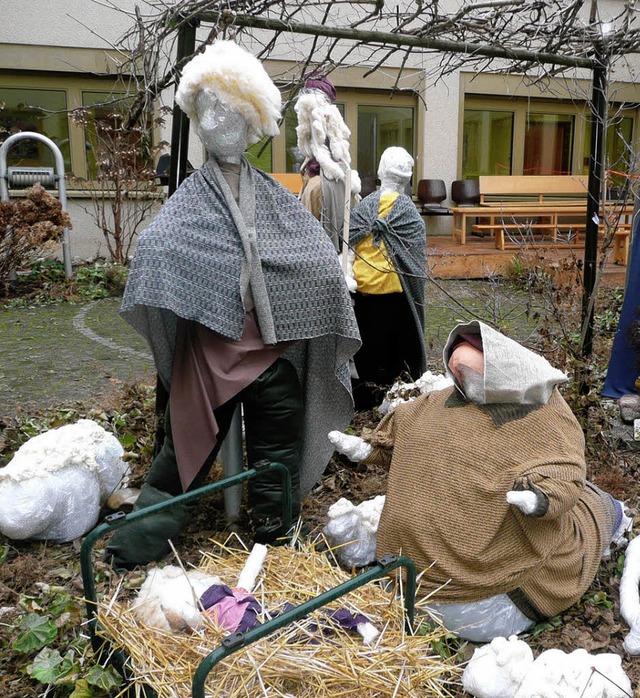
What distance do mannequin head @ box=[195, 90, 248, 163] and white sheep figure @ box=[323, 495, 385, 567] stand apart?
1.39 m

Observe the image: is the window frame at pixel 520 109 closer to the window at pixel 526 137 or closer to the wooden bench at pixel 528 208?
the window at pixel 526 137

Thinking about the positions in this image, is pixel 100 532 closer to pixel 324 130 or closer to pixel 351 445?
pixel 351 445

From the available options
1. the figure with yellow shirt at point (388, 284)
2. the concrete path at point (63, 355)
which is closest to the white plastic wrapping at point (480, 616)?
the figure with yellow shirt at point (388, 284)

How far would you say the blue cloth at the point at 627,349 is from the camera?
473cm

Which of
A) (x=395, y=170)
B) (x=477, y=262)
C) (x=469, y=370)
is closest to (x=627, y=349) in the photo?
(x=395, y=170)

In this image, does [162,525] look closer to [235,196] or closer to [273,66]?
[235,196]

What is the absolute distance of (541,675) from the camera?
220 centimetres

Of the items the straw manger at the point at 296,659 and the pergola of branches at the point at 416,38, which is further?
the pergola of branches at the point at 416,38

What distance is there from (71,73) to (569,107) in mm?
7859

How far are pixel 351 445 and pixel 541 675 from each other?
3.12 feet

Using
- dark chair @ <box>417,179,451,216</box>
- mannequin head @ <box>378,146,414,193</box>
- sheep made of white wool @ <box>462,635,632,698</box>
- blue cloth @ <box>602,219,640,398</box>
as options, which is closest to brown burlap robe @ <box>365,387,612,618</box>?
sheep made of white wool @ <box>462,635,632,698</box>

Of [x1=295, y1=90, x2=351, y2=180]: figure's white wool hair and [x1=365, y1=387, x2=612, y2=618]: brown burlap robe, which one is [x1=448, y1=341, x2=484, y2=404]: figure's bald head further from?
[x1=295, y1=90, x2=351, y2=180]: figure's white wool hair

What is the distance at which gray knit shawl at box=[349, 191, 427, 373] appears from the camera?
15.0 feet

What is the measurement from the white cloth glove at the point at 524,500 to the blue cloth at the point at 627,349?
9.44ft
